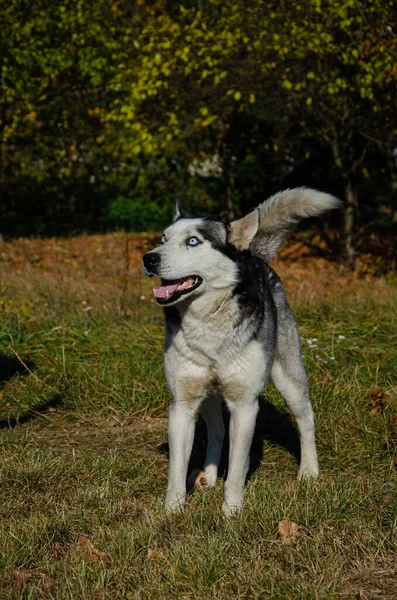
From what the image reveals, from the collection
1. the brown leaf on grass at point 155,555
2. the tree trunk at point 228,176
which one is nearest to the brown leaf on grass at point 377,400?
the brown leaf on grass at point 155,555

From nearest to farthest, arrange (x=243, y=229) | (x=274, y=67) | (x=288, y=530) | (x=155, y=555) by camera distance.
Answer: (x=155, y=555)
(x=288, y=530)
(x=243, y=229)
(x=274, y=67)

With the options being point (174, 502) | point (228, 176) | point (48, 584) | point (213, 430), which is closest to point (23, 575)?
point (48, 584)

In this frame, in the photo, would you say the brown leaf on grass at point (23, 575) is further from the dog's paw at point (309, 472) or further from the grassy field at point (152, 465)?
the dog's paw at point (309, 472)

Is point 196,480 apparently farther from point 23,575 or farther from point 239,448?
point 23,575

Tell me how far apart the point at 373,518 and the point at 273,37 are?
7609mm

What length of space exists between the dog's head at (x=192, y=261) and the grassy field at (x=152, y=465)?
1.16 metres

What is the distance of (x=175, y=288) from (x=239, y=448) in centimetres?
93

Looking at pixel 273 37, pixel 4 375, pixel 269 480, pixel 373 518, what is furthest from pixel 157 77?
pixel 373 518

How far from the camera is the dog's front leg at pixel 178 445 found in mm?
4160

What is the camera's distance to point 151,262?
156 inches

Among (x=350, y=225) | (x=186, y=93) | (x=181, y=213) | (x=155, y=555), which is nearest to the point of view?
(x=155, y=555)

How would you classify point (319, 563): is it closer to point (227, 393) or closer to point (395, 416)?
point (227, 393)

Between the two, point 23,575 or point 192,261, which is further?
point 192,261

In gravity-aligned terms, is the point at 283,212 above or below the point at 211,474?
above
